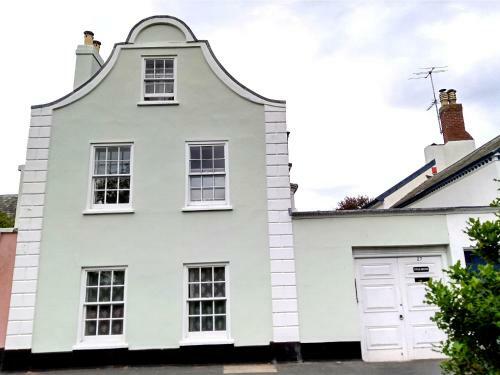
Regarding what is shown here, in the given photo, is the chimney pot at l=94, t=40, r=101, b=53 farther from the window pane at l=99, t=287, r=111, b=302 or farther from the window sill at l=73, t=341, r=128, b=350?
the window sill at l=73, t=341, r=128, b=350

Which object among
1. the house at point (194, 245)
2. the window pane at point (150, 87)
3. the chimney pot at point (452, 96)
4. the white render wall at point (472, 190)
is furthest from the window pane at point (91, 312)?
the chimney pot at point (452, 96)

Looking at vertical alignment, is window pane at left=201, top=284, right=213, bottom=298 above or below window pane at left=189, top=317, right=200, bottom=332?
above

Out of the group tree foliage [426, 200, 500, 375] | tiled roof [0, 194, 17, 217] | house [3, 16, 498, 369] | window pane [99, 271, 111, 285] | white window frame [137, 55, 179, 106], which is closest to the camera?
Answer: tree foliage [426, 200, 500, 375]

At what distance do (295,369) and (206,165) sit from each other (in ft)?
18.3

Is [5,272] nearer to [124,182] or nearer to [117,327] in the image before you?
[117,327]

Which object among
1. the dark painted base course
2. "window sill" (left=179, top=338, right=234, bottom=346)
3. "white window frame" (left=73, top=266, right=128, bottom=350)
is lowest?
the dark painted base course

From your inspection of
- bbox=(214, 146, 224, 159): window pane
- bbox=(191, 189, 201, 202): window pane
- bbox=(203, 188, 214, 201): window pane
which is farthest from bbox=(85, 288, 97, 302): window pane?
bbox=(214, 146, 224, 159): window pane

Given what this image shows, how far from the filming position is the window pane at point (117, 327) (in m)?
9.68

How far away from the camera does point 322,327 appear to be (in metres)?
9.62

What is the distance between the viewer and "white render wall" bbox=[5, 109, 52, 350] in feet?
31.1

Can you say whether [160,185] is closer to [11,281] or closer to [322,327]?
[11,281]

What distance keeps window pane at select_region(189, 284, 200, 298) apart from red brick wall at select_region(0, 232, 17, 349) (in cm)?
454

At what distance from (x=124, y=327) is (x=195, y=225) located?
9.95 ft

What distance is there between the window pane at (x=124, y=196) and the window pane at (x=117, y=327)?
10.1ft
